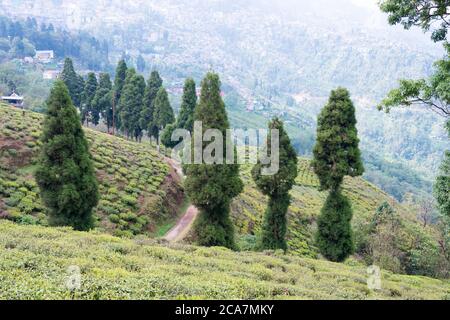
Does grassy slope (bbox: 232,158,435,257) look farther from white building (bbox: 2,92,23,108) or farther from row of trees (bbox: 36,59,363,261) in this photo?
white building (bbox: 2,92,23,108)

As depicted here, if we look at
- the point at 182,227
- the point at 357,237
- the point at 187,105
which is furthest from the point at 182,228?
the point at 187,105

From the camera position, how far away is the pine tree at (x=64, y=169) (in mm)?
20031

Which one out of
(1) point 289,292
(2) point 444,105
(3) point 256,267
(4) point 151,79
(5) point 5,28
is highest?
(2) point 444,105

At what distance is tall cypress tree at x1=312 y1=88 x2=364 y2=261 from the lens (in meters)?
23.3

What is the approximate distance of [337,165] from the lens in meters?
23.2

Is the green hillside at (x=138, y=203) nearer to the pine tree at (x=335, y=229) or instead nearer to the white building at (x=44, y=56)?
the pine tree at (x=335, y=229)

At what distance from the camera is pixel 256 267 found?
1493cm

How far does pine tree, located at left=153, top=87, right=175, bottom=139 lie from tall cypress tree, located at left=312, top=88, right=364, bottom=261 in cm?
2888

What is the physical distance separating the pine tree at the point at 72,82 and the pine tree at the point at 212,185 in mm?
47377

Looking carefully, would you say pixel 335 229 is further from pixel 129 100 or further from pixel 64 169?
pixel 129 100

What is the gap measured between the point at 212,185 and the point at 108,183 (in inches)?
495
